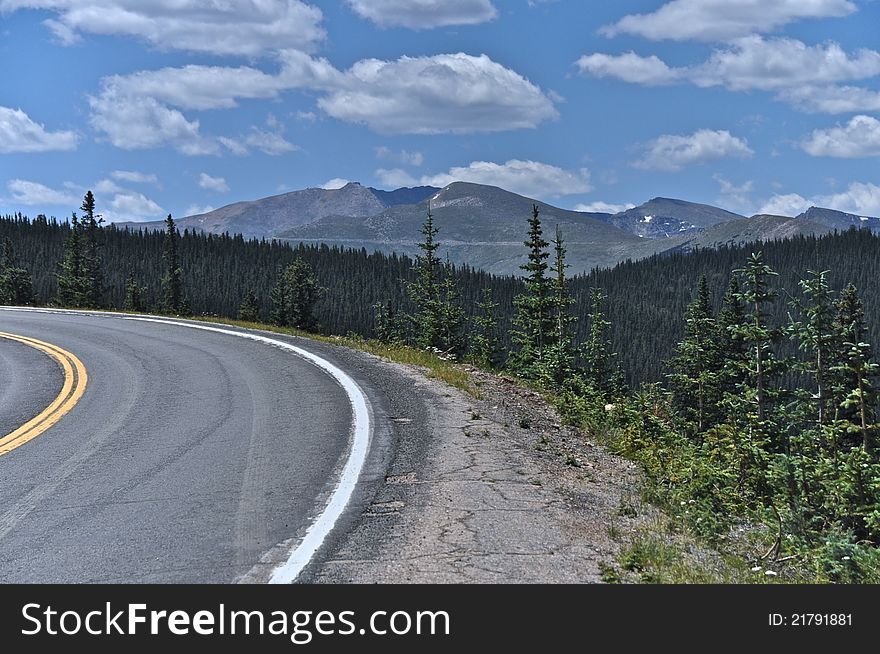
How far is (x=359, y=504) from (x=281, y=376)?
7843 millimetres

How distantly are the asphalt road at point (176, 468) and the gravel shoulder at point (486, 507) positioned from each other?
324 millimetres

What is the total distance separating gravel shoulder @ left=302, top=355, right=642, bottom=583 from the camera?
17.3 feet

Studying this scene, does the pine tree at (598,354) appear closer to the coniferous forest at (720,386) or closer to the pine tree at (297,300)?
the coniferous forest at (720,386)

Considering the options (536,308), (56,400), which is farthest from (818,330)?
(536,308)

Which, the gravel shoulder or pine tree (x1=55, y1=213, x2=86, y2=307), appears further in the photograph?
pine tree (x1=55, y1=213, x2=86, y2=307)

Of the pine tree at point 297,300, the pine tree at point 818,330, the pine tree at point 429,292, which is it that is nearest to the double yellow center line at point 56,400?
the pine tree at point 818,330

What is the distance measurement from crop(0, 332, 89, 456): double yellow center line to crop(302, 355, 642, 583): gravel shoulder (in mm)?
4447

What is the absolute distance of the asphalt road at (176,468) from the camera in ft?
17.8

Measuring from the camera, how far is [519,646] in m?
4.20

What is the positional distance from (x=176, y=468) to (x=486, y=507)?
3286mm

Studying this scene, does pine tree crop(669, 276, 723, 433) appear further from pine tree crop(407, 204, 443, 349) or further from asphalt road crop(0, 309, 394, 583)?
asphalt road crop(0, 309, 394, 583)

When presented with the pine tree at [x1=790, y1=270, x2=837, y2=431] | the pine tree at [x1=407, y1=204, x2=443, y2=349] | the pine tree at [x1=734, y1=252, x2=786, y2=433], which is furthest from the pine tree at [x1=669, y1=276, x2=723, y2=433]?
the pine tree at [x1=790, y1=270, x2=837, y2=431]

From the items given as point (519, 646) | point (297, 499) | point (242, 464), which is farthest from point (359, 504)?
point (519, 646)

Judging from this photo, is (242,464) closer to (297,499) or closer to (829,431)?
(297,499)
